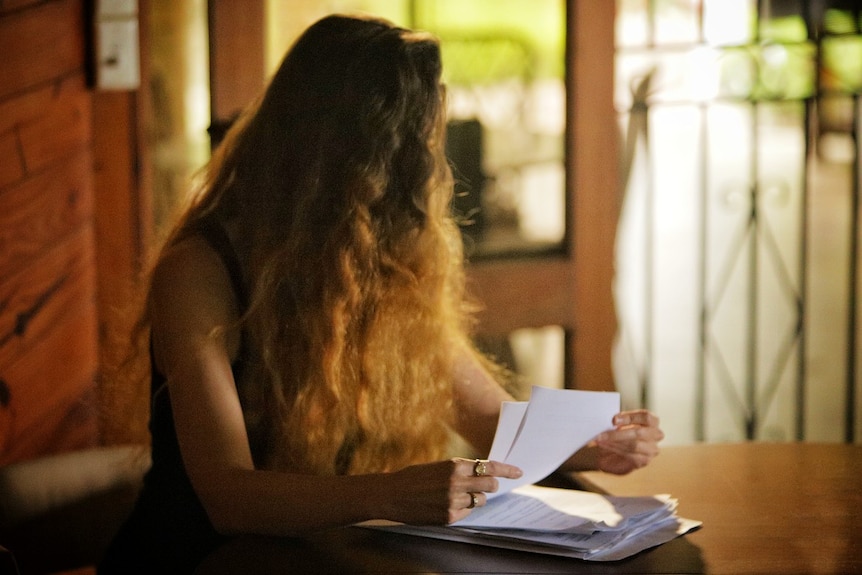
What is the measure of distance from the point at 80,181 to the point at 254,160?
88 cm

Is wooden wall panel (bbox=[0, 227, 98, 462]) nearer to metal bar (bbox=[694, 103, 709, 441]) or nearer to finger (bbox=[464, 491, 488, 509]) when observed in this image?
finger (bbox=[464, 491, 488, 509])

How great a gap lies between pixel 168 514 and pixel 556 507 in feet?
1.68

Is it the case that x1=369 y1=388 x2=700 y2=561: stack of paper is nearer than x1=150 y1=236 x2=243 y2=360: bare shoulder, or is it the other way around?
x1=369 y1=388 x2=700 y2=561: stack of paper

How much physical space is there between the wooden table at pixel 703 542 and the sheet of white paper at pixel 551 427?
11 centimetres

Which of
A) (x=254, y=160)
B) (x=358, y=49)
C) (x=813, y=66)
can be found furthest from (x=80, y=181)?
(x=813, y=66)

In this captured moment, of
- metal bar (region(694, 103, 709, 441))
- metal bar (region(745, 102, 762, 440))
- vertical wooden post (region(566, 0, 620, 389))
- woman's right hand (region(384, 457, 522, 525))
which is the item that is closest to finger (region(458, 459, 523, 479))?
woman's right hand (region(384, 457, 522, 525))

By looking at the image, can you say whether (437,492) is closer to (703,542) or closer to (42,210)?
(703,542)

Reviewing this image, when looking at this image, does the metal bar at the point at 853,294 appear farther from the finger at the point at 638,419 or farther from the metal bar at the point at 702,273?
the finger at the point at 638,419

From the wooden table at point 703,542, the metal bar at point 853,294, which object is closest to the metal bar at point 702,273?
the metal bar at point 853,294

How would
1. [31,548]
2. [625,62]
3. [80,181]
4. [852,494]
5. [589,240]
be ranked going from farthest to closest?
[625,62] → [589,240] → [80,181] → [31,548] → [852,494]

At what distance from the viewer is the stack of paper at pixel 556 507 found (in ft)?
3.37

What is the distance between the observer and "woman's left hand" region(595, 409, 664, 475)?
128 centimetres

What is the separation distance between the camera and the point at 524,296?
2.52m

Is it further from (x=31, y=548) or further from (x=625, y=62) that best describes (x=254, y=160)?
(x=625, y=62)
